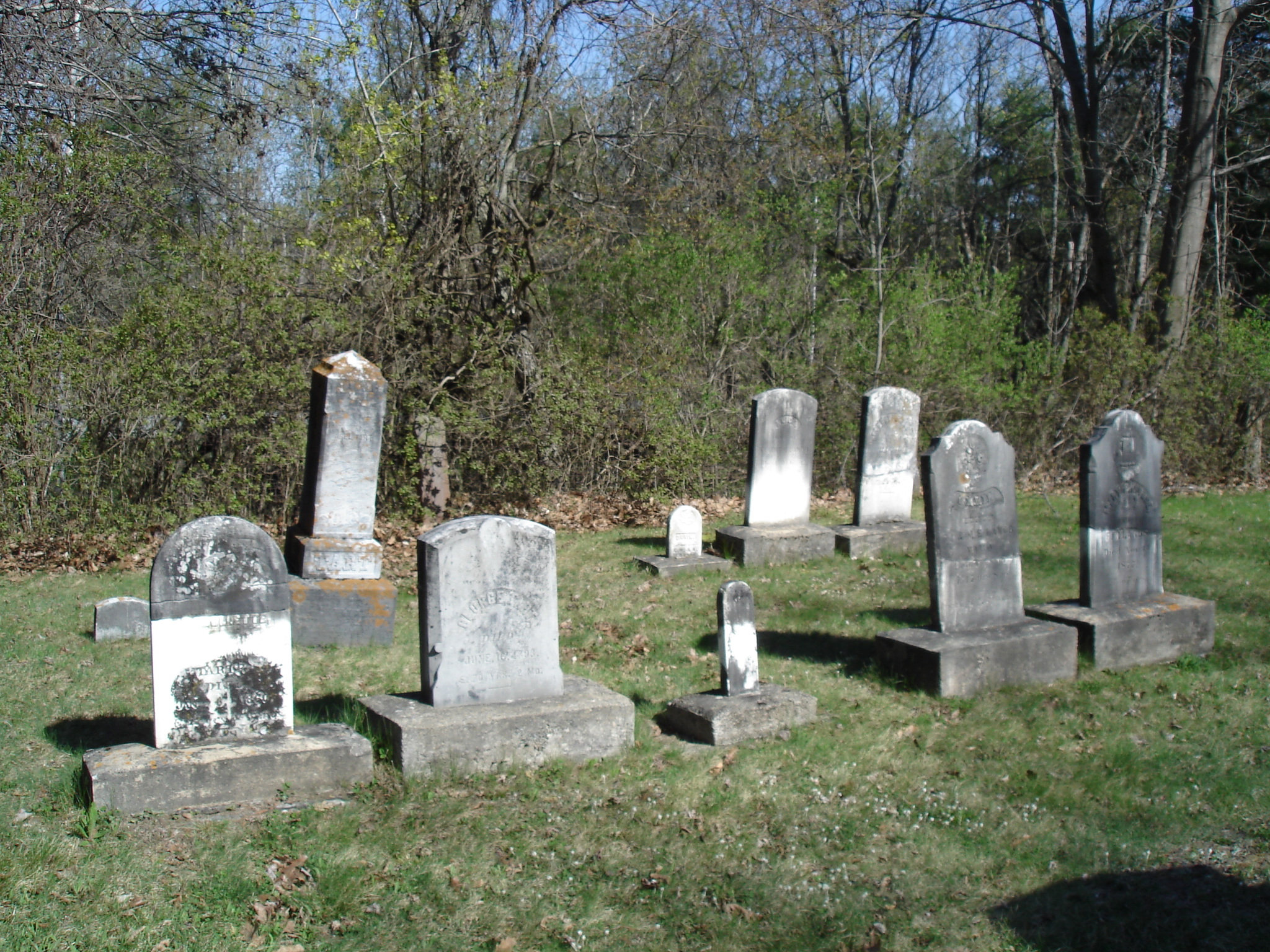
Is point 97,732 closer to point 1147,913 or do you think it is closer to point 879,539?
point 1147,913

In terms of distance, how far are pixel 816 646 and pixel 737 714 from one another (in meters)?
2.06

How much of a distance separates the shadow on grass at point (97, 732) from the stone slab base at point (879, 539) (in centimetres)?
713

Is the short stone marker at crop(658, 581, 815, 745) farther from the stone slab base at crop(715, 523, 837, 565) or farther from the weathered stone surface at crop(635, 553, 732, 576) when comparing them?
the stone slab base at crop(715, 523, 837, 565)

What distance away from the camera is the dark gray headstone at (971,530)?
22.0 ft

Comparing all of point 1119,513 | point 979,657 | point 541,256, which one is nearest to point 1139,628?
point 1119,513

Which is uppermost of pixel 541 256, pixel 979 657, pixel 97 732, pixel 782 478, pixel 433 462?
pixel 541 256

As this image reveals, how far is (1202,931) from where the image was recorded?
12.9ft

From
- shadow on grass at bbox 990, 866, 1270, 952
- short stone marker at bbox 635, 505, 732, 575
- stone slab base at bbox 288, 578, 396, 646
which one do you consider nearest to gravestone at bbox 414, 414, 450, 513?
short stone marker at bbox 635, 505, 732, 575

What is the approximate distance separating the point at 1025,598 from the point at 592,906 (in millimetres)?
5978

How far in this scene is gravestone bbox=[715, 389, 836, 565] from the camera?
10.9m

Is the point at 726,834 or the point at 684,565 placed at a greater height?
the point at 684,565

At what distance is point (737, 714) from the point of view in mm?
5762

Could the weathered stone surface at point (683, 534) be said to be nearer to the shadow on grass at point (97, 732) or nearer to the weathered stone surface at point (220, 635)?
the shadow on grass at point (97, 732)

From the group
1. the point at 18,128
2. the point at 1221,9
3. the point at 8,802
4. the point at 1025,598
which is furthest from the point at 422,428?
the point at 1221,9
